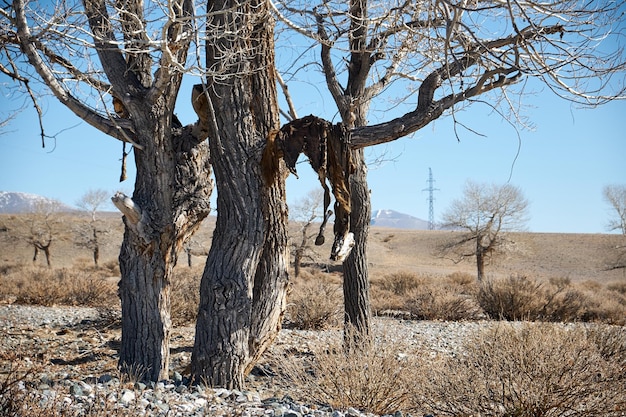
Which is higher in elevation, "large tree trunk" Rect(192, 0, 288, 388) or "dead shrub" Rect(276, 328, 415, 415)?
"large tree trunk" Rect(192, 0, 288, 388)

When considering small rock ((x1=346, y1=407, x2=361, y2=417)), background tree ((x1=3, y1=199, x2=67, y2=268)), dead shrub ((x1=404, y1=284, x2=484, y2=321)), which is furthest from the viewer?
background tree ((x1=3, y1=199, x2=67, y2=268))

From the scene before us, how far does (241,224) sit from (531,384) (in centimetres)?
330

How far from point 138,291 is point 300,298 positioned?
7067 millimetres

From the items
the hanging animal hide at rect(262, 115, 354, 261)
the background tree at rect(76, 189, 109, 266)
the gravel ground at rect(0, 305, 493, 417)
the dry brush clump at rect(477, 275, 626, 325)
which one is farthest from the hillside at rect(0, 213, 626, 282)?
the hanging animal hide at rect(262, 115, 354, 261)

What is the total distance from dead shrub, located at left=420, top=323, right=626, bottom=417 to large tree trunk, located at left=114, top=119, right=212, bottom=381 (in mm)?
3079

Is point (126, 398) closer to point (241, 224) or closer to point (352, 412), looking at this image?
point (352, 412)

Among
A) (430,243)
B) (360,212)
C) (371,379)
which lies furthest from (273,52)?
(430,243)

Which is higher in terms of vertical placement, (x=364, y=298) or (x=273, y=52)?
(x=273, y=52)

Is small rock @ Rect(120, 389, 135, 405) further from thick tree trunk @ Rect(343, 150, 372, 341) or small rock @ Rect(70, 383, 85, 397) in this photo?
thick tree trunk @ Rect(343, 150, 372, 341)

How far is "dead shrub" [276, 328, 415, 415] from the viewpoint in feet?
17.7

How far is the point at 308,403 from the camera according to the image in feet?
18.3

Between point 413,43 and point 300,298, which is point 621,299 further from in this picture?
point 413,43

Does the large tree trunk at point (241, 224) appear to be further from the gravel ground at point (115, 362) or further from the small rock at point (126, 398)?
the small rock at point (126, 398)

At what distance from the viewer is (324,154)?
246 inches
